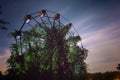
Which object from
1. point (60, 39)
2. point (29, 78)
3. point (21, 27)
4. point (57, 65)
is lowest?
point (29, 78)

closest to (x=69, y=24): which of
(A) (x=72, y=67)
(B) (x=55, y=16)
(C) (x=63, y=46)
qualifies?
(B) (x=55, y=16)

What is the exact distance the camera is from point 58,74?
77.2ft

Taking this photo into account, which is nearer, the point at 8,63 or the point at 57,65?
the point at 57,65

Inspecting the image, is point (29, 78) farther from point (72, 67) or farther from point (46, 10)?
point (46, 10)

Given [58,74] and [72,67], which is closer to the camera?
[58,74]

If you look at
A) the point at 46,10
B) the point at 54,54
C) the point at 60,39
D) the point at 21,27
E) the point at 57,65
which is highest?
the point at 46,10

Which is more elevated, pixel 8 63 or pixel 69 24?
pixel 69 24

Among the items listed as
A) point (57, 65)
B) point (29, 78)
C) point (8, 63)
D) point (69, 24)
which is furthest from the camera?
point (8, 63)

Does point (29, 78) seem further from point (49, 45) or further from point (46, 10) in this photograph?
point (46, 10)

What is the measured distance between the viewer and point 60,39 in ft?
80.6

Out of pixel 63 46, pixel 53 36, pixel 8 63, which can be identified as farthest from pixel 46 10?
pixel 8 63

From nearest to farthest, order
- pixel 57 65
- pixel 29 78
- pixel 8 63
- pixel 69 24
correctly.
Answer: pixel 29 78 → pixel 57 65 → pixel 69 24 → pixel 8 63

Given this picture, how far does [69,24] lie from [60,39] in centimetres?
412

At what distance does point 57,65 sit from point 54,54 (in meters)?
1.59
